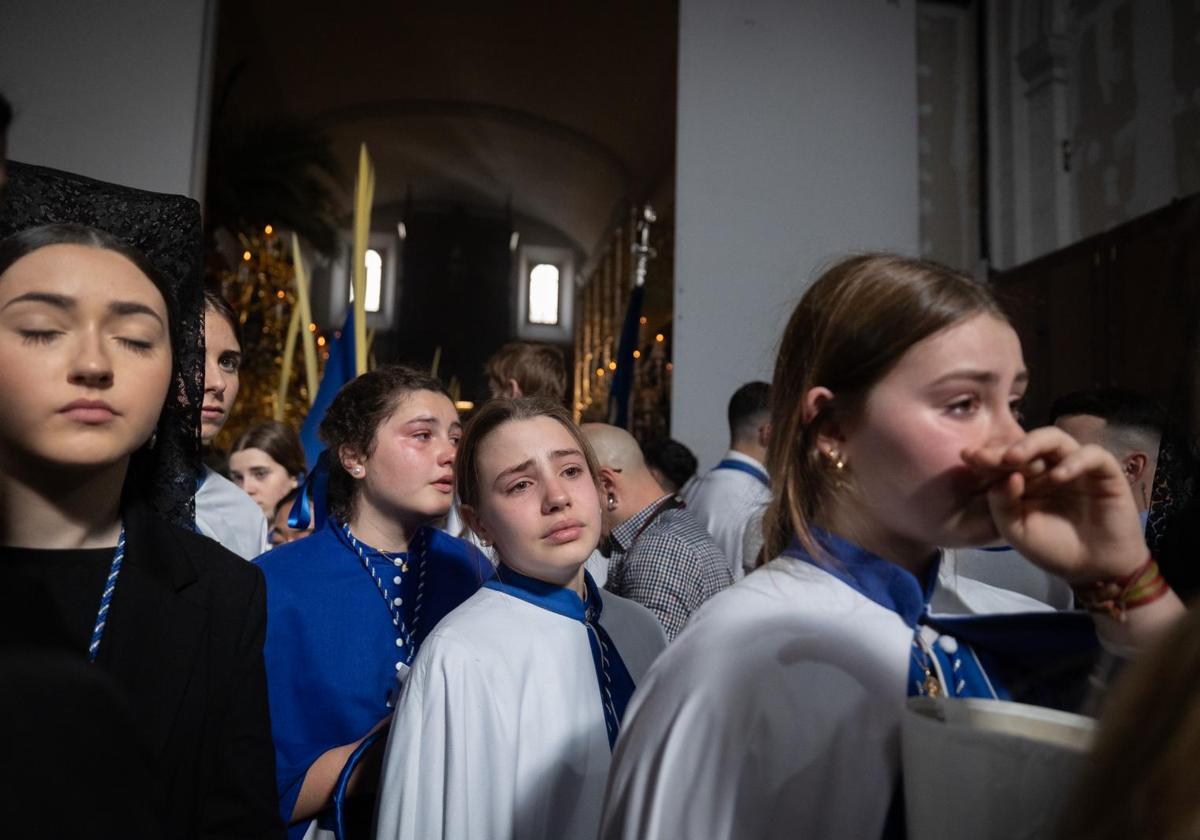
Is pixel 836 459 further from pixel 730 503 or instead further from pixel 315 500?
pixel 730 503

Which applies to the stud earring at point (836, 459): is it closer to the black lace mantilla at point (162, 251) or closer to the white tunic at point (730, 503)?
the black lace mantilla at point (162, 251)

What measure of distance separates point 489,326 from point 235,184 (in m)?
15.5

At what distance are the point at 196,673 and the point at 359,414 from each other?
4.63ft

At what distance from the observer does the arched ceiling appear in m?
13.5

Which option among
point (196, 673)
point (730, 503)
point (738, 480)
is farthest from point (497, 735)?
point (738, 480)

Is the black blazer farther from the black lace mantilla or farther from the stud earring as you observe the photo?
the stud earring

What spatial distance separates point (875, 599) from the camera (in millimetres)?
1265

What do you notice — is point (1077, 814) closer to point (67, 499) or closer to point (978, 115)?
point (67, 499)

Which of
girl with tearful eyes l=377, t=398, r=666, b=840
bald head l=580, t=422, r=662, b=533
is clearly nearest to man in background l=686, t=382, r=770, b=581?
bald head l=580, t=422, r=662, b=533

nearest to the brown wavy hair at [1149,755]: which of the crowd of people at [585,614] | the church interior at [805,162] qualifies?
the crowd of people at [585,614]

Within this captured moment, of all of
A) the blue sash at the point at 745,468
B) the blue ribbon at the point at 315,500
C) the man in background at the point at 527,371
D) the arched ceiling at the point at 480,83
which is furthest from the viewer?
the arched ceiling at the point at 480,83

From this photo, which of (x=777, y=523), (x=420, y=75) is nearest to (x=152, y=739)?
(x=777, y=523)

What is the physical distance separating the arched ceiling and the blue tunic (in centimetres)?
976

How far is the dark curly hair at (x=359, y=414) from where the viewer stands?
278cm
